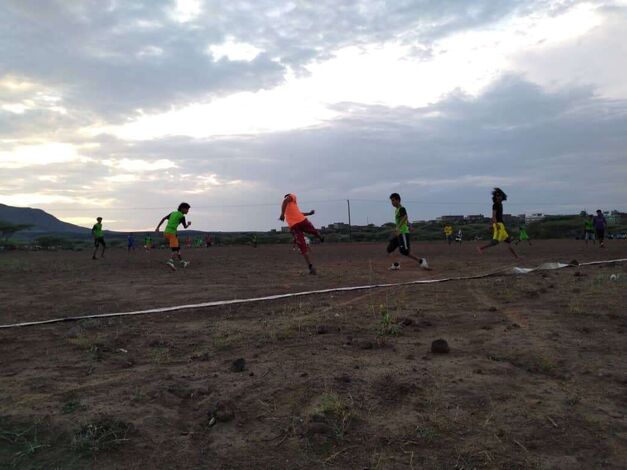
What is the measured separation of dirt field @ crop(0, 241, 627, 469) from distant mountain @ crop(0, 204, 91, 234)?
130 meters

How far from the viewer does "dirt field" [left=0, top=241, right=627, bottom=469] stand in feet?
9.24

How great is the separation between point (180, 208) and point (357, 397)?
1105cm

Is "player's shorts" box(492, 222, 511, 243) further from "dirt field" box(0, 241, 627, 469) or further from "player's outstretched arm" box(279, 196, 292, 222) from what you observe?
"dirt field" box(0, 241, 627, 469)

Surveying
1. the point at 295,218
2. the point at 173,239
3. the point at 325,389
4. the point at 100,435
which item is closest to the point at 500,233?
the point at 295,218

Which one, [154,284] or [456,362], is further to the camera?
[154,284]

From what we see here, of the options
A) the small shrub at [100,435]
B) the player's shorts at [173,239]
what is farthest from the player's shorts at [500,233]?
the small shrub at [100,435]

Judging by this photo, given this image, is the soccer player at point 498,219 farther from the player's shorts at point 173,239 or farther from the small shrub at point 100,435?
the small shrub at point 100,435

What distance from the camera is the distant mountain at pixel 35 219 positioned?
403 ft

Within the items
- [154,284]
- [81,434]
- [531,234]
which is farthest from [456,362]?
[531,234]

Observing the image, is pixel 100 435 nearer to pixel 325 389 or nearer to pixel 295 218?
pixel 325 389

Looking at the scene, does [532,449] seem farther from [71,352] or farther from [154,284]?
[154,284]

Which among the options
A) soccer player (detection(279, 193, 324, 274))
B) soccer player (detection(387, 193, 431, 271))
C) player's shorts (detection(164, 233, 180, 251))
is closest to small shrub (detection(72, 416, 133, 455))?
soccer player (detection(279, 193, 324, 274))

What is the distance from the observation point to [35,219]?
130 meters

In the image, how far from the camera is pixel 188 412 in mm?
3297
